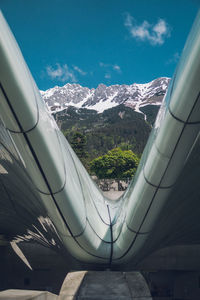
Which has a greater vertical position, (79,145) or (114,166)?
(79,145)

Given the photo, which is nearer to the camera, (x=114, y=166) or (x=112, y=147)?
(x=114, y=166)

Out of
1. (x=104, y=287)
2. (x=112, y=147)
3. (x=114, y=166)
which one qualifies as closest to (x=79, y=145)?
(x=114, y=166)

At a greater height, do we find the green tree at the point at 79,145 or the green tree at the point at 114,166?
the green tree at the point at 79,145

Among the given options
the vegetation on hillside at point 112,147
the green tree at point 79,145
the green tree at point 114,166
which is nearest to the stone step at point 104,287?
the vegetation on hillside at point 112,147

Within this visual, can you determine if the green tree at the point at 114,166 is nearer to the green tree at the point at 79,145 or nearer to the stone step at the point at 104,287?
the green tree at the point at 79,145

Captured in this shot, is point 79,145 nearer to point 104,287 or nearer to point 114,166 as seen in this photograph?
point 114,166

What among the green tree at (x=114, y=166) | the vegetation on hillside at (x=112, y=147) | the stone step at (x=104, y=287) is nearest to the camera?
the stone step at (x=104, y=287)

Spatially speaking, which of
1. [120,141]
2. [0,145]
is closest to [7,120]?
[0,145]

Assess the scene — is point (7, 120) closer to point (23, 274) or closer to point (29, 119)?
point (29, 119)

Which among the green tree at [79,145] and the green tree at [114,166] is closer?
the green tree at [114,166]

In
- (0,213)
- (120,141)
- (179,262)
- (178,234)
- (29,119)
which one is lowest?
(120,141)

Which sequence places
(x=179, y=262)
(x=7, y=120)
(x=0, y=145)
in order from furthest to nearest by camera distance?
(x=179, y=262) < (x=0, y=145) < (x=7, y=120)
